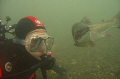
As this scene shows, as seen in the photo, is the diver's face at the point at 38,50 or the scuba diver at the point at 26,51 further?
the diver's face at the point at 38,50

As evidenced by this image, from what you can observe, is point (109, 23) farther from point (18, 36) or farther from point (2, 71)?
→ point (2, 71)

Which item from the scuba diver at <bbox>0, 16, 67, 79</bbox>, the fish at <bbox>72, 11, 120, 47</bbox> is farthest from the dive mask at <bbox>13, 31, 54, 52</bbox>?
the fish at <bbox>72, 11, 120, 47</bbox>

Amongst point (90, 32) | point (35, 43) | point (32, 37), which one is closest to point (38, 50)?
point (35, 43)

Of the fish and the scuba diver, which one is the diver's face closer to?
the scuba diver

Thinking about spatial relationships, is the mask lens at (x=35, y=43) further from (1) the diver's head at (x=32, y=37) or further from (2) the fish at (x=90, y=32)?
(2) the fish at (x=90, y=32)

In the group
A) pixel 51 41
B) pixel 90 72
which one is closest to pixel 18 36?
pixel 51 41

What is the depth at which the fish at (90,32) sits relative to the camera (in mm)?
2704

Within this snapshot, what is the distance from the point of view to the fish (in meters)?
2.70

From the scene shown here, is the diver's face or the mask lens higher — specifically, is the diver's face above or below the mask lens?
below

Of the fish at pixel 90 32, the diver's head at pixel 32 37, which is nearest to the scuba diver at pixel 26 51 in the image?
the diver's head at pixel 32 37

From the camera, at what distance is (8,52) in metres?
2.52

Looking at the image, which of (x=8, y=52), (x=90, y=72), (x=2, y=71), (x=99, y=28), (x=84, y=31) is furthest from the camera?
(x=90, y=72)

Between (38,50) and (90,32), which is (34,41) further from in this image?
(90,32)

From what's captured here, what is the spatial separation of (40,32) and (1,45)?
1196 millimetres
